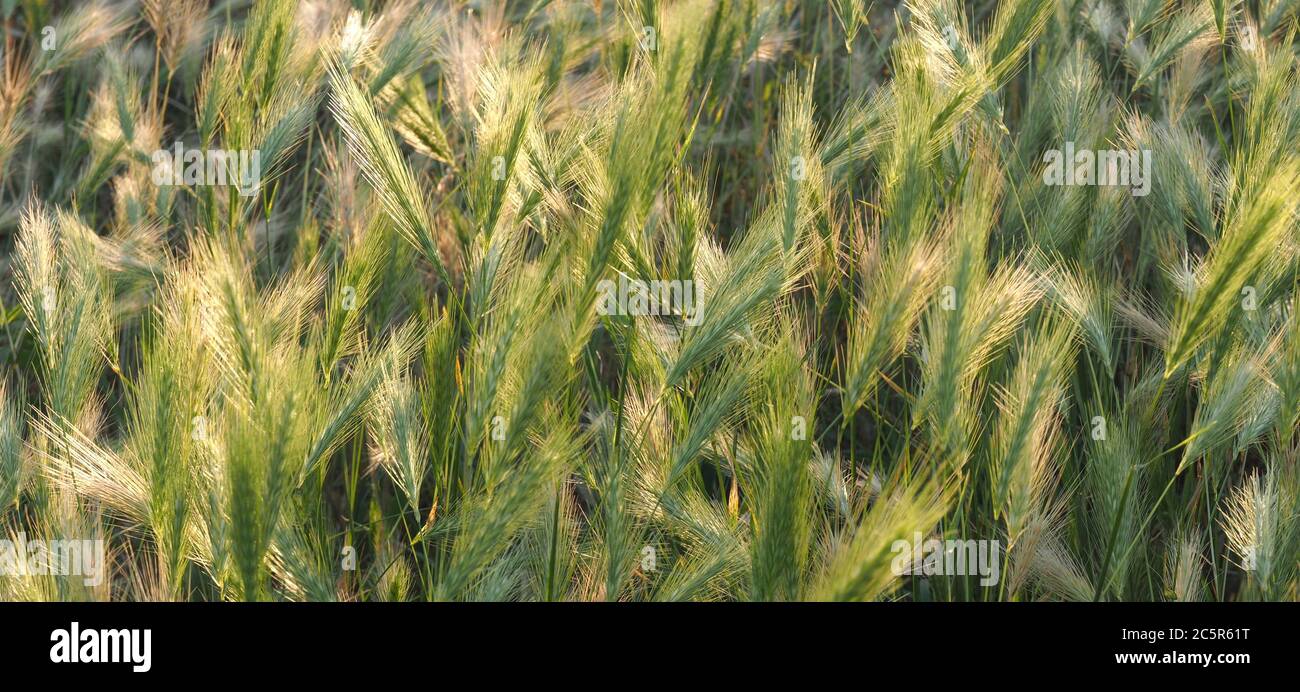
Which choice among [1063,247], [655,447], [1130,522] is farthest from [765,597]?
[1063,247]

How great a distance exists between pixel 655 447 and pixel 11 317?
1189mm

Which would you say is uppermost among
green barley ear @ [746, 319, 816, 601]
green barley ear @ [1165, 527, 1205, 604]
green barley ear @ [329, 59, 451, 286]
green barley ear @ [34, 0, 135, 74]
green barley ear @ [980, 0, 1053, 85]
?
green barley ear @ [34, 0, 135, 74]

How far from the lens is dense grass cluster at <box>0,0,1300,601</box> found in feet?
3.81

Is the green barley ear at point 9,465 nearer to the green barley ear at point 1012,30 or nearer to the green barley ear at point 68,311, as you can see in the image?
the green barley ear at point 68,311

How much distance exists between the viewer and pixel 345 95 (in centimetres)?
128

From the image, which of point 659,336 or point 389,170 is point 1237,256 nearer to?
point 659,336

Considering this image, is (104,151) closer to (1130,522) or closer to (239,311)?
(239,311)

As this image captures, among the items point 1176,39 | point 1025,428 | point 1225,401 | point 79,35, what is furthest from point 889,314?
point 79,35

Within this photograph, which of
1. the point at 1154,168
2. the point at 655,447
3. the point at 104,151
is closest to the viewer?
the point at 655,447

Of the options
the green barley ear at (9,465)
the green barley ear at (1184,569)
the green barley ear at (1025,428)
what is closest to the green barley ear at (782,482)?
the green barley ear at (1025,428)

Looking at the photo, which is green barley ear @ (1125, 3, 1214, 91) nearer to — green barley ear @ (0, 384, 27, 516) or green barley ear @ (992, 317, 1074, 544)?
green barley ear @ (992, 317, 1074, 544)

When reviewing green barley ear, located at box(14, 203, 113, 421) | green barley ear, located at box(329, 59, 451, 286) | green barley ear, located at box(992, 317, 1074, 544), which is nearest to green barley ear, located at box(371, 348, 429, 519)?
green barley ear, located at box(329, 59, 451, 286)

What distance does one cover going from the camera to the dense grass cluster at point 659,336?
1160 mm

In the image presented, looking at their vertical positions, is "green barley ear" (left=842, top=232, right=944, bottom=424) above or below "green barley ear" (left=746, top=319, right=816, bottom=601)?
above
